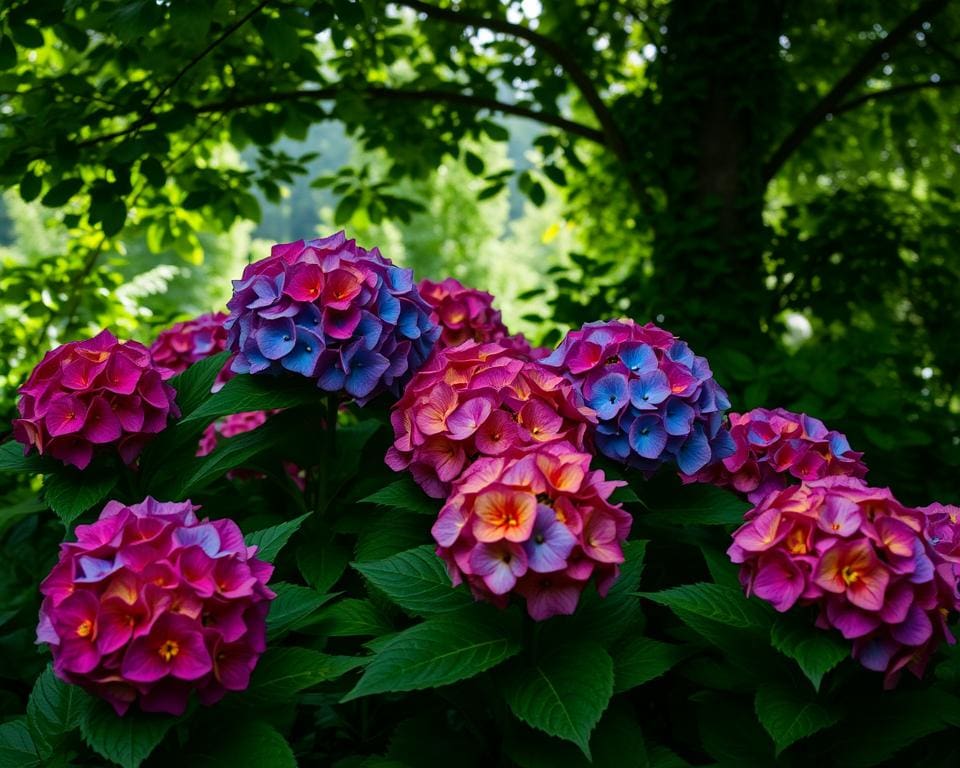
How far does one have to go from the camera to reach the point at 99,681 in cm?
148

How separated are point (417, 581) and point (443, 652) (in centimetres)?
22

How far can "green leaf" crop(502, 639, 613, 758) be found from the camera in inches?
59.9

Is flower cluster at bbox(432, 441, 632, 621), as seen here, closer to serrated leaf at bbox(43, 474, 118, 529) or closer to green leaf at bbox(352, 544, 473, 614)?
green leaf at bbox(352, 544, 473, 614)

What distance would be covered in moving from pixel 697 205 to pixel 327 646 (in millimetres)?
3223

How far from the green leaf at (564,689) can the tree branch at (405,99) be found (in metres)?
3.04

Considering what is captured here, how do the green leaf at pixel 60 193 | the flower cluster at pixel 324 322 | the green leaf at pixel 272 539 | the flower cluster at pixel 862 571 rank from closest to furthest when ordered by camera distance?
the flower cluster at pixel 862 571 < the green leaf at pixel 272 539 < the flower cluster at pixel 324 322 < the green leaf at pixel 60 193

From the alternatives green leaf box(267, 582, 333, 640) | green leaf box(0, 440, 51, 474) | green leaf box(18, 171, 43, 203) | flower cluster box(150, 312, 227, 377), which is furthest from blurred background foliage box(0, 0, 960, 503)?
green leaf box(267, 582, 333, 640)

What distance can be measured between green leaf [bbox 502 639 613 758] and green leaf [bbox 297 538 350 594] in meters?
0.54

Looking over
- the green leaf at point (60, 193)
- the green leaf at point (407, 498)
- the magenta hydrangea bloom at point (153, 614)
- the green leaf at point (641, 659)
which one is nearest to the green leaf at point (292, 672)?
the magenta hydrangea bloom at point (153, 614)

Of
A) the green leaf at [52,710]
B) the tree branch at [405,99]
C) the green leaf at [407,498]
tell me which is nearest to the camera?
the green leaf at [52,710]

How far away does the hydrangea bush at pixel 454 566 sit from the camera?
1.53 m

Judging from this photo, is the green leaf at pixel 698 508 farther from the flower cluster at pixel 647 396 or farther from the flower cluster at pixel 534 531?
the flower cluster at pixel 534 531

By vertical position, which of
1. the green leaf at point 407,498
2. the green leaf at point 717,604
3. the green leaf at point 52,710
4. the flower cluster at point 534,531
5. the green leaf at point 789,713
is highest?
the flower cluster at point 534,531

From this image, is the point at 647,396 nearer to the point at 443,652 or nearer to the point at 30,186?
the point at 443,652
